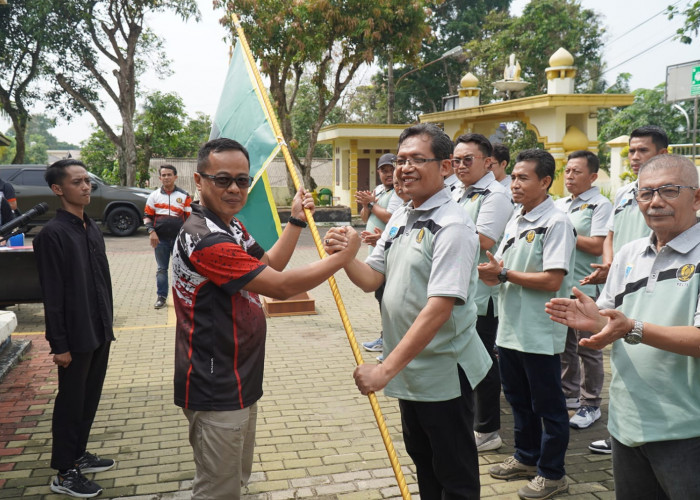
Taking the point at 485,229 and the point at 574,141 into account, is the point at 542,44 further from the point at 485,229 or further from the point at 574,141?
the point at 485,229

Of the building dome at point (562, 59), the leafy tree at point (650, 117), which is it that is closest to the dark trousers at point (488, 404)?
the building dome at point (562, 59)

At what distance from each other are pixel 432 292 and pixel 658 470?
1.14 metres

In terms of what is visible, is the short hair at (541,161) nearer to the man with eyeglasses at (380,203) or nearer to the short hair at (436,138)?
the short hair at (436,138)

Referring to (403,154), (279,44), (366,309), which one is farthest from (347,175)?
(403,154)

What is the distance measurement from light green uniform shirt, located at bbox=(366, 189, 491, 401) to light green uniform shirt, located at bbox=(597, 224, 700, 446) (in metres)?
0.67

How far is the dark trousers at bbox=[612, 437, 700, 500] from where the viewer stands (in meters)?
2.31

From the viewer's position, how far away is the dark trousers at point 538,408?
3736 mm

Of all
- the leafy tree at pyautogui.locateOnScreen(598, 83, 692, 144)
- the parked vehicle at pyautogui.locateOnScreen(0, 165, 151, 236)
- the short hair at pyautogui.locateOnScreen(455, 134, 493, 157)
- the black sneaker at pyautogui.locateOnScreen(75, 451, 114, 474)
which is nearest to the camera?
the black sneaker at pyautogui.locateOnScreen(75, 451, 114, 474)

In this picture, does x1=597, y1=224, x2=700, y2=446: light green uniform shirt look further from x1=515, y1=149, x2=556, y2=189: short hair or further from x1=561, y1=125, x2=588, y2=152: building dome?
x1=561, y1=125, x2=588, y2=152: building dome

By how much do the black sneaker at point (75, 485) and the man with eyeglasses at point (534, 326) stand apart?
8.56ft

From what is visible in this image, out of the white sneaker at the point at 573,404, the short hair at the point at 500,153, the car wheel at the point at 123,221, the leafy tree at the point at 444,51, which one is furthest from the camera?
the leafy tree at the point at 444,51

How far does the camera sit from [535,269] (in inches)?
155

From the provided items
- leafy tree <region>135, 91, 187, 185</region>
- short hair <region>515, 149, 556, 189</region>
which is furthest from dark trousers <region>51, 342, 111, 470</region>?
leafy tree <region>135, 91, 187, 185</region>

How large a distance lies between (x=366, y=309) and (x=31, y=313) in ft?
16.4
